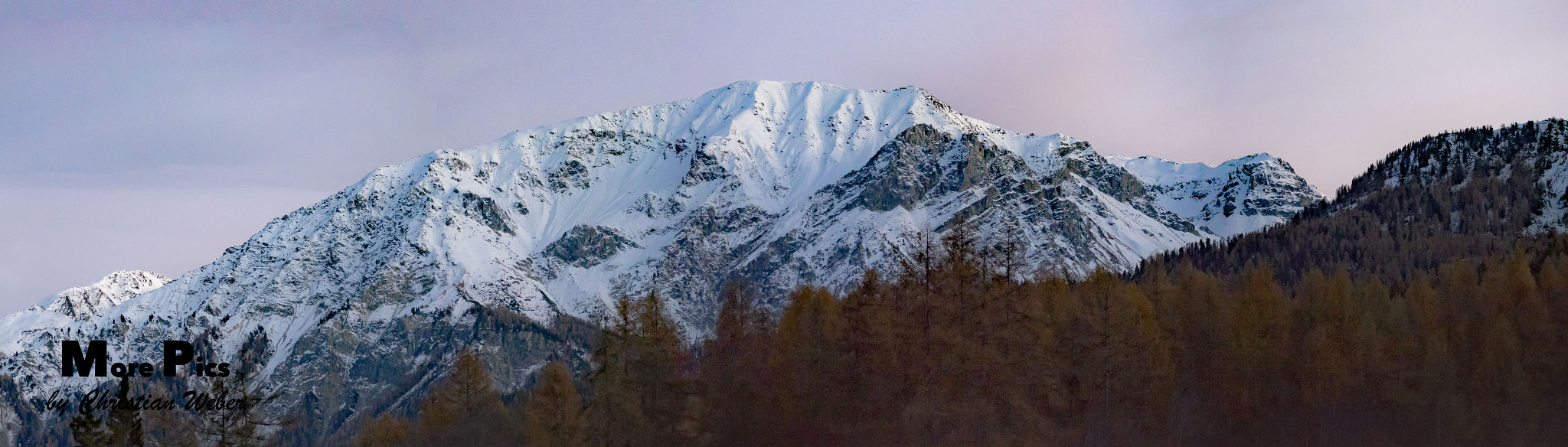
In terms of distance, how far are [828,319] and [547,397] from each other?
16.3 meters

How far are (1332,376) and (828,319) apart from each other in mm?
29114

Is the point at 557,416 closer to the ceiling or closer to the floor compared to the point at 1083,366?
closer to the floor

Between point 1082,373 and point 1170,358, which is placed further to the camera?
point 1170,358

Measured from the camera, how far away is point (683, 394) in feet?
188

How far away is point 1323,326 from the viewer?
66.6m

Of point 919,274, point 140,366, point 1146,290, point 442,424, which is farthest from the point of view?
point 442,424

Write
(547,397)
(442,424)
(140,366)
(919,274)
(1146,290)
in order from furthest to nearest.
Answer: (442,424) → (1146,290) → (547,397) → (919,274) → (140,366)

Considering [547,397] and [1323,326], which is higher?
[1323,326]

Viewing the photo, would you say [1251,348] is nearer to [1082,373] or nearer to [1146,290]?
[1146,290]

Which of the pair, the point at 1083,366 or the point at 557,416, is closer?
the point at 1083,366

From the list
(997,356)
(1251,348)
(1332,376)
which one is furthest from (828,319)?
(1332,376)

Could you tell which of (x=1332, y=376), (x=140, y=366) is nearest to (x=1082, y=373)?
(x=1332, y=376)

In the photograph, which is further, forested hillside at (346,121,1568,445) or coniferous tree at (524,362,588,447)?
coniferous tree at (524,362,588,447)

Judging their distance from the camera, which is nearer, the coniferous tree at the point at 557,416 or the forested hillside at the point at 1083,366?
the forested hillside at the point at 1083,366
